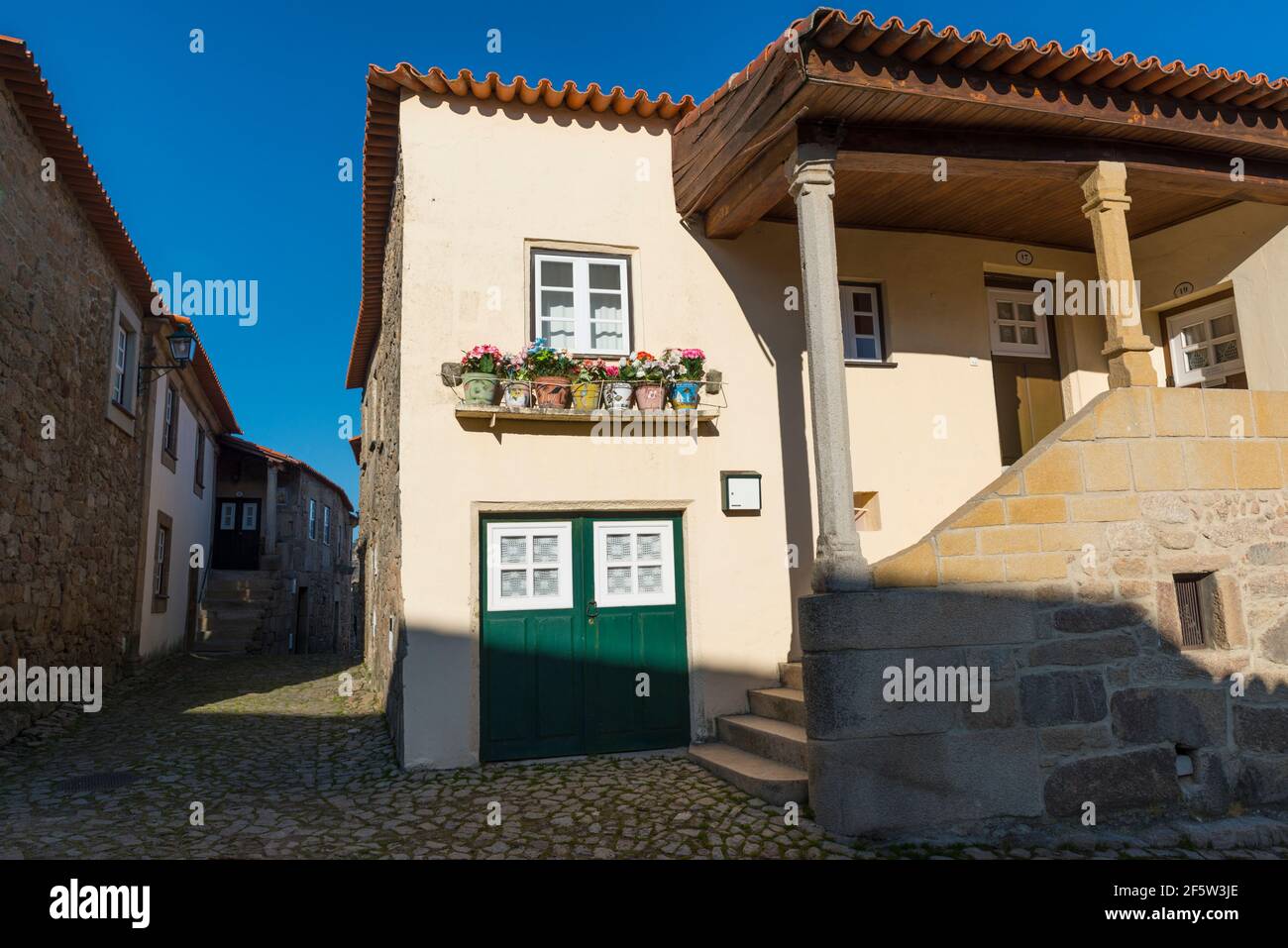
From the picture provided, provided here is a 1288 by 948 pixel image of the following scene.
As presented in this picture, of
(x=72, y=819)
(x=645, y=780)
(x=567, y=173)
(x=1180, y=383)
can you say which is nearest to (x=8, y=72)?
(x=567, y=173)

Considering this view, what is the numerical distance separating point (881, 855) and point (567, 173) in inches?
221

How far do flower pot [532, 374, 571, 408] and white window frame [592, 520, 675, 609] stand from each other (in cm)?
102

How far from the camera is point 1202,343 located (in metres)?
8.01

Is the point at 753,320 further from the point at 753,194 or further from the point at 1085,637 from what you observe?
the point at 1085,637

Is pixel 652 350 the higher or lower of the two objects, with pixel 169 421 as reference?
lower

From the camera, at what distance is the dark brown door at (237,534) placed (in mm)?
20219

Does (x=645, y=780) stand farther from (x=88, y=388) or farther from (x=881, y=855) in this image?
(x=88, y=388)

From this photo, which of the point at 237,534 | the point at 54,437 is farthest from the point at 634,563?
the point at 237,534

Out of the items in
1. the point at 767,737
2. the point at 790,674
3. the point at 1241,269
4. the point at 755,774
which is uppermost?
the point at 1241,269

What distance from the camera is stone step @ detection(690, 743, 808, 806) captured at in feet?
16.8

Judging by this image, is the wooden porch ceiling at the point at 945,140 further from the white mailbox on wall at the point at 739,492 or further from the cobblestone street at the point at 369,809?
the cobblestone street at the point at 369,809

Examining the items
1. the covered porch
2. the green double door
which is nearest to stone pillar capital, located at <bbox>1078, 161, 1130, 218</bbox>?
the covered porch

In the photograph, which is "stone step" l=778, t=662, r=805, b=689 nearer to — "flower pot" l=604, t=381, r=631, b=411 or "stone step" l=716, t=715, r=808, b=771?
"stone step" l=716, t=715, r=808, b=771

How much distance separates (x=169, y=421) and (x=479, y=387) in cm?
1026
